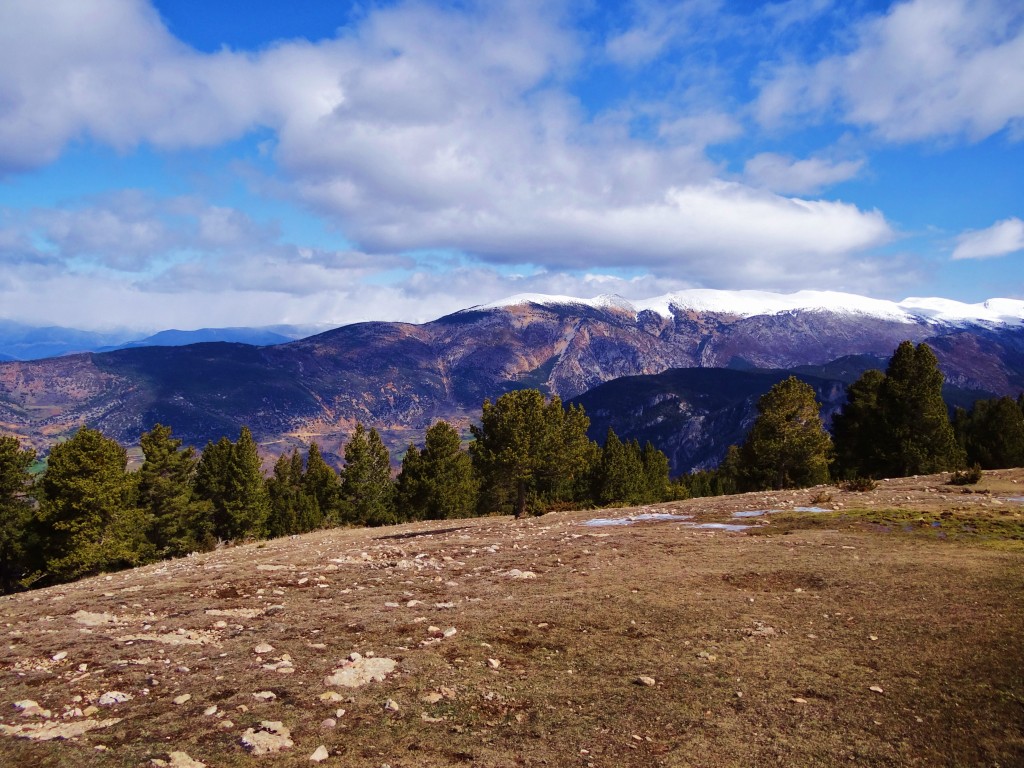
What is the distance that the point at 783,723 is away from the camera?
8.48 meters

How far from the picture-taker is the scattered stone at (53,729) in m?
7.82

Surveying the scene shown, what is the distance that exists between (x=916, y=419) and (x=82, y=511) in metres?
67.9

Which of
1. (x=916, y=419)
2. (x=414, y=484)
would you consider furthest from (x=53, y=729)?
(x=916, y=419)

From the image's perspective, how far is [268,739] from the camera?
778 cm

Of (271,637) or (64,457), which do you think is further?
(64,457)

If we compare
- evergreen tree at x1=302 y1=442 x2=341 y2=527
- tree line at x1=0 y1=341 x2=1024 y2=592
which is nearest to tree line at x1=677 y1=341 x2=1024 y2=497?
tree line at x1=0 y1=341 x2=1024 y2=592

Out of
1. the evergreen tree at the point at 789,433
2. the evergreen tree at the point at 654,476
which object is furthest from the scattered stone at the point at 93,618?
the evergreen tree at the point at 654,476

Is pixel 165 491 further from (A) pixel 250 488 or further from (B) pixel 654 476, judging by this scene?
(B) pixel 654 476

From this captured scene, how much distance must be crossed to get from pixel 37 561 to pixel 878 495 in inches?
2262

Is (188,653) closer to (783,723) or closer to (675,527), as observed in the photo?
(783,723)

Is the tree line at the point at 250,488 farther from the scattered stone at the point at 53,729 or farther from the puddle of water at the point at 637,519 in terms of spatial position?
the scattered stone at the point at 53,729

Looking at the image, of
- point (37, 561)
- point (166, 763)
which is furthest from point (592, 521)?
point (37, 561)

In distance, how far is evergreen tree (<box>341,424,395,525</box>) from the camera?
3105 inches

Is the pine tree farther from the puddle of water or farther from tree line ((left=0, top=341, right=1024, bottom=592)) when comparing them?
the puddle of water
